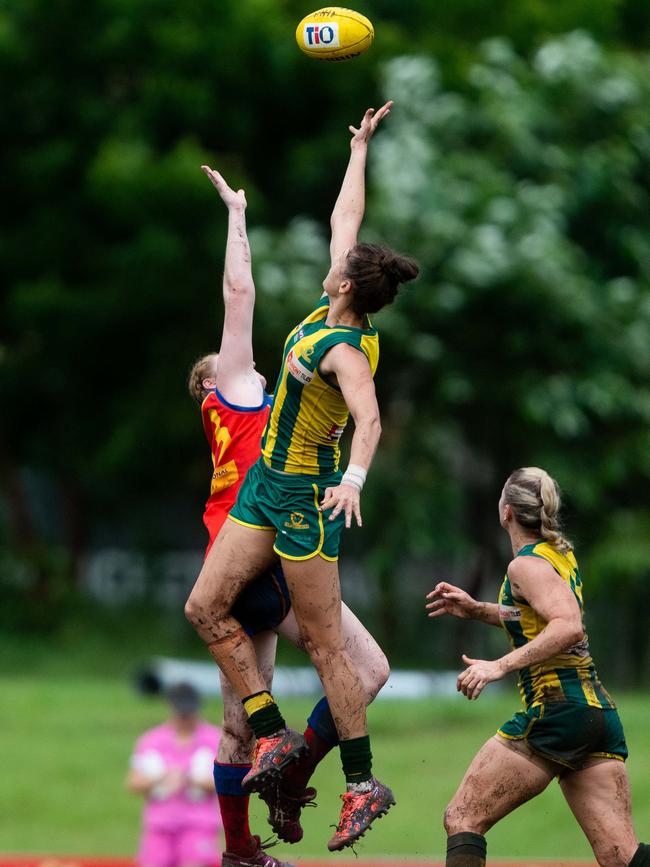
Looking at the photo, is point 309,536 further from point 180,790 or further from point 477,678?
point 180,790

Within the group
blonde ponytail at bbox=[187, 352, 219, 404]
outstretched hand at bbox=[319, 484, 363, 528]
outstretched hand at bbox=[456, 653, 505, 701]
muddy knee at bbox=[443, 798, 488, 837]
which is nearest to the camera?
outstretched hand at bbox=[319, 484, 363, 528]

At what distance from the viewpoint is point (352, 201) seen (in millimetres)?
6863

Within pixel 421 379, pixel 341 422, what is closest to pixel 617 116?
pixel 421 379

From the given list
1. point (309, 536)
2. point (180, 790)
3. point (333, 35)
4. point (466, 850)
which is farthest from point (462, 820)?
point (180, 790)

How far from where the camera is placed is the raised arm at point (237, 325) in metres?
6.70

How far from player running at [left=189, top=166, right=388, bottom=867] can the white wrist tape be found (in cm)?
88

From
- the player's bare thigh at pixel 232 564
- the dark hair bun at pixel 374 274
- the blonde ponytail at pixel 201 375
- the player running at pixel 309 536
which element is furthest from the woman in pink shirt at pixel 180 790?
the dark hair bun at pixel 374 274

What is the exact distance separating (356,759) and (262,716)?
16.1 inches

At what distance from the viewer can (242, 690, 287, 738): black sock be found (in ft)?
20.9

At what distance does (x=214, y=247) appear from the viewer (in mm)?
20172

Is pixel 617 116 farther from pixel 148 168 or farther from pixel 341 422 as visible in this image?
pixel 341 422

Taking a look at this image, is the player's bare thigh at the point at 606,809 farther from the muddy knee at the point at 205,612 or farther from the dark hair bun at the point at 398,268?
the dark hair bun at the point at 398,268

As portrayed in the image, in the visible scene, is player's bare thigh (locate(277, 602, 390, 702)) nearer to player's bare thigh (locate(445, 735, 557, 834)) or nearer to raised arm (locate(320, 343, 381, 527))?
player's bare thigh (locate(445, 735, 557, 834))

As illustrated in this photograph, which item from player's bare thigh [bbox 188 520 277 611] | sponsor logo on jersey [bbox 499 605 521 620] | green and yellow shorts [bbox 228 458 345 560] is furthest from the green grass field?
green and yellow shorts [bbox 228 458 345 560]
